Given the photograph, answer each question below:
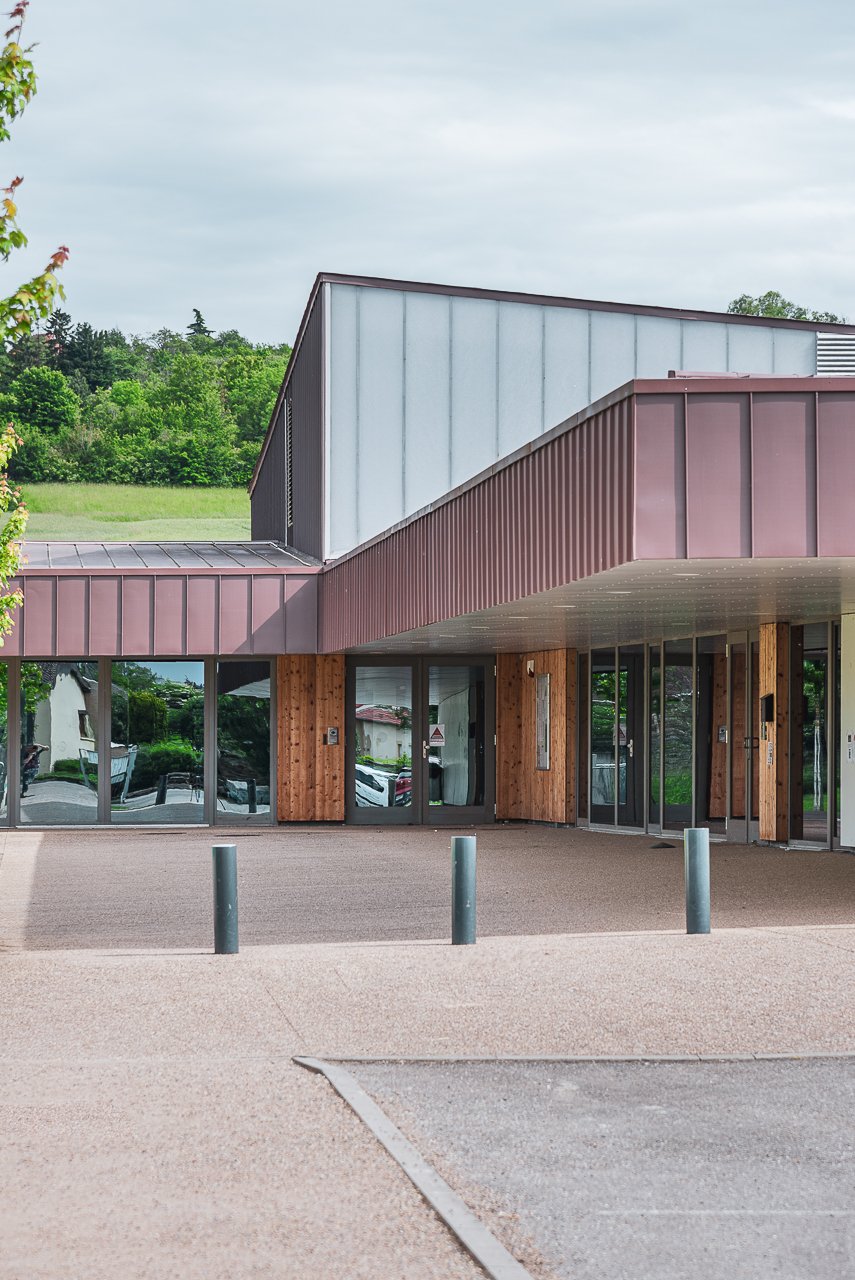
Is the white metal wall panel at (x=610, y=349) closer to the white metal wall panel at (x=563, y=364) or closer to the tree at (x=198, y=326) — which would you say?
the white metal wall panel at (x=563, y=364)

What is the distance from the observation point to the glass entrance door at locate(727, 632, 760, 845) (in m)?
18.8

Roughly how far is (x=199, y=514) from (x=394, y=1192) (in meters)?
85.5

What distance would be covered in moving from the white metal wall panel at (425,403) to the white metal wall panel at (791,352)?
20.6ft

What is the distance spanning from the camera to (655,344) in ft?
87.5

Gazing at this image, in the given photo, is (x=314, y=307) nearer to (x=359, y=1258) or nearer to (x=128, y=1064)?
(x=128, y=1064)

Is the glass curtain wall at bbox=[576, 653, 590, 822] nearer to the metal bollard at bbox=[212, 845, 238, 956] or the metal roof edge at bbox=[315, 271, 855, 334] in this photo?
the metal roof edge at bbox=[315, 271, 855, 334]

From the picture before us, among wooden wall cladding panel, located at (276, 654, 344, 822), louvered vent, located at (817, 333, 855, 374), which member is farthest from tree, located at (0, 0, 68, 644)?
louvered vent, located at (817, 333, 855, 374)

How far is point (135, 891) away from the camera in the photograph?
14.7 meters

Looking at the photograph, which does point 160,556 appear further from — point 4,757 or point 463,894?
point 463,894

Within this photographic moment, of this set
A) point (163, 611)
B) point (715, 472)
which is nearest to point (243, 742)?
point (163, 611)

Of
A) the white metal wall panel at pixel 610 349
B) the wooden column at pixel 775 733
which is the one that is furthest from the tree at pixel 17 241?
the white metal wall panel at pixel 610 349

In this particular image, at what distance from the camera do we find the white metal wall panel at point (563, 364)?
2588 cm

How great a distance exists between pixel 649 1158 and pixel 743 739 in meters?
14.1

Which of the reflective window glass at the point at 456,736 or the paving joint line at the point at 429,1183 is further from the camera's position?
the reflective window glass at the point at 456,736
